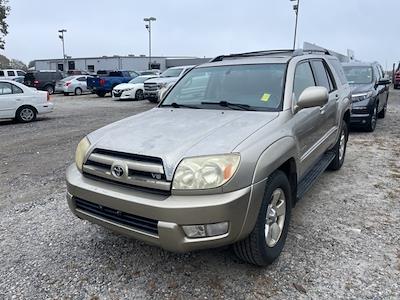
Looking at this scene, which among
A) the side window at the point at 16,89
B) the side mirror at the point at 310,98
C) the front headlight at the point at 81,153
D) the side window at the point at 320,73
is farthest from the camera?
the side window at the point at 16,89

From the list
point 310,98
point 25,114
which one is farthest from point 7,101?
point 310,98

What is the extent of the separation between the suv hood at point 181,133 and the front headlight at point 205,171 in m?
0.05

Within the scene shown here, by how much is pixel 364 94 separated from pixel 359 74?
1.42 meters

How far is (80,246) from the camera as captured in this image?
3299mm

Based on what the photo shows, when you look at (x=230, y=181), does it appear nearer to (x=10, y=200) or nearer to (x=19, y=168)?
(x=10, y=200)

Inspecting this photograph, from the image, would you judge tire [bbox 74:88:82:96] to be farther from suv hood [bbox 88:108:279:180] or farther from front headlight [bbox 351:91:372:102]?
suv hood [bbox 88:108:279:180]

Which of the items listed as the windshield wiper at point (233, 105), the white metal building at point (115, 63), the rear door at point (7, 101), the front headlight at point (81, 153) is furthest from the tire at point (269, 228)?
the white metal building at point (115, 63)

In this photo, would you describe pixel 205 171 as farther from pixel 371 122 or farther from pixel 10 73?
pixel 10 73

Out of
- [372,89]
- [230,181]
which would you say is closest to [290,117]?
[230,181]

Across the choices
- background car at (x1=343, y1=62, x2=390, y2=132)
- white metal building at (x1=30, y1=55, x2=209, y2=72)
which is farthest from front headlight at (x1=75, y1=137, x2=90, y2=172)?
white metal building at (x1=30, y1=55, x2=209, y2=72)

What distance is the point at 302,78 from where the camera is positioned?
3.84 m

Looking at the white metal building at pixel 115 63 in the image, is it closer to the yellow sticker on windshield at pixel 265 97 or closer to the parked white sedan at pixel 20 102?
the parked white sedan at pixel 20 102

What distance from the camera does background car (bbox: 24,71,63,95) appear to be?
24906 millimetres

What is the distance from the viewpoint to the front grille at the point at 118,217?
2.44m
